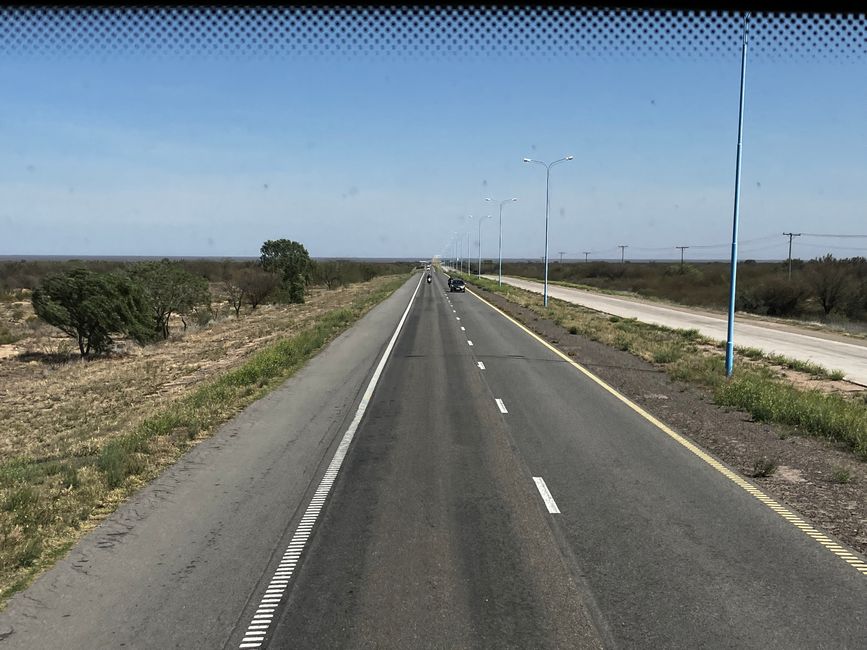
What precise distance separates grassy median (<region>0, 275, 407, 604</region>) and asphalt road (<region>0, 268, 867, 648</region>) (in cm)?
33

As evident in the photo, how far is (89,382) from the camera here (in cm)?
2273

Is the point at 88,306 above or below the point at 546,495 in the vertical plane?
above

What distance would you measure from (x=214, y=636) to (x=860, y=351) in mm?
27474

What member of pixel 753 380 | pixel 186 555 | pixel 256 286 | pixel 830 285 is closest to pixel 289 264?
pixel 256 286

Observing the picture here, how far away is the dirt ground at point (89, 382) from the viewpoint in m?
14.0

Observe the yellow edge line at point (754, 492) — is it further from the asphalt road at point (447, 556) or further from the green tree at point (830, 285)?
the green tree at point (830, 285)

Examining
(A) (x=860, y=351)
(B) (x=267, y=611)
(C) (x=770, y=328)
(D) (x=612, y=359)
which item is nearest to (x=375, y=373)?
(D) (x=612, y=359)

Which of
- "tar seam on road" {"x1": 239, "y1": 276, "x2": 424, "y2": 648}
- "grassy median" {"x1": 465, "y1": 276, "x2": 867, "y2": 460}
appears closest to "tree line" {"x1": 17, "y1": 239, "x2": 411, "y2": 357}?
"grassy median" {"x1": 465, "y1": 276, "x2": 867, "y2": 460}

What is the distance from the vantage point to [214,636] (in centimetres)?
476

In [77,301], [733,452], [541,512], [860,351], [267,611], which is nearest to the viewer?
[267,611]

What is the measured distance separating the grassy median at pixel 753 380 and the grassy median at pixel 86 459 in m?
10.4

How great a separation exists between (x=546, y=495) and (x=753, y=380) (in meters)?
10.4

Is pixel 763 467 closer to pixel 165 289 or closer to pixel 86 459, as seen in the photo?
pixel 86 459

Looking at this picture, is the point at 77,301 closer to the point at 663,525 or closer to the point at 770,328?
the point at 663,525
